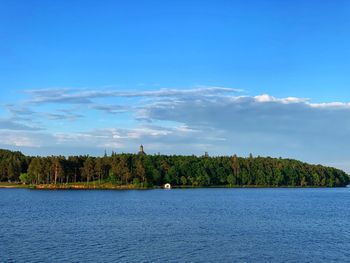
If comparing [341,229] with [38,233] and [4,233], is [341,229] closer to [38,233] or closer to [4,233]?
[38,233]

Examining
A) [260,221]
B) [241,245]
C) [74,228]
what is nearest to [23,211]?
[74,228]

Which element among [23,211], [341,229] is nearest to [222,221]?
[341,229]

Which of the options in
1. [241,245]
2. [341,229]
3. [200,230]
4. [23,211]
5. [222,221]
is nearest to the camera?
[241,245]

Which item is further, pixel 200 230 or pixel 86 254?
pixel 200 230

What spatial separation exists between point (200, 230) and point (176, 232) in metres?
4.21

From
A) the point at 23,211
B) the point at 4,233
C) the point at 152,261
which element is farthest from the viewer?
the point at 23,211

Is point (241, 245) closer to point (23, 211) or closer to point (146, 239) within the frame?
point (146, 239)

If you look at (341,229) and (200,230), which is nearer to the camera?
(200,230)

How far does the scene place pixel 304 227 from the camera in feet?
244

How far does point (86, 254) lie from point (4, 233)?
19.2 metres

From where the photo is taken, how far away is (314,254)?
51.8m

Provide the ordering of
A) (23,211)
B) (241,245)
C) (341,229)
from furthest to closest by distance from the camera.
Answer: (23,211) → (341,229) → (241,245)

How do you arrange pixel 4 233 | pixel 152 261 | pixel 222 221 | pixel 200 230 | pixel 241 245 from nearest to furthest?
pixel 152 261
pixel 241 245
pixel 4 233
pixel 200 230
pixel 222 221

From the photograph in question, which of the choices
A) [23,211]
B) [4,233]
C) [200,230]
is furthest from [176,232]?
[23,211]
